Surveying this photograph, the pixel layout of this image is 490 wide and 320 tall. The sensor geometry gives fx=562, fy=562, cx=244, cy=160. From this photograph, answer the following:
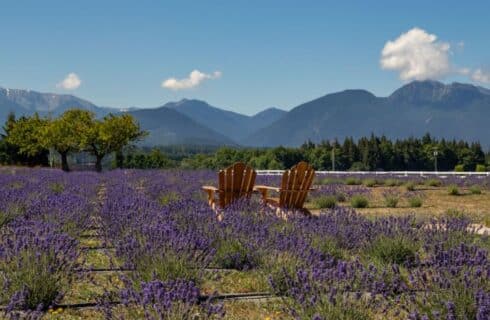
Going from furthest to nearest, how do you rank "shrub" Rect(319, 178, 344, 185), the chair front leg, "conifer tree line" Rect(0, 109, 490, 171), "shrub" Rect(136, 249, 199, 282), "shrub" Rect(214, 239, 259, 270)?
"conifer tree line" Rect(0, 109, 490, 171) < "shrub" Rect(319, 178, 344, 185) < the chair front leg < "shrub" Rect(214, 239, 259, 270) < "shrub" Rect(136, 249, 199, 282)

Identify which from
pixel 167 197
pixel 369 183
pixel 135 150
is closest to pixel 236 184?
pixel 167 197

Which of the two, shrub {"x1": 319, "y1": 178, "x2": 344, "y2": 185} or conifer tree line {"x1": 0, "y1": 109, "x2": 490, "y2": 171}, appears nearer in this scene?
shrub {"x1": 319, "y1": 178, "x2": 344, "y2": 185}

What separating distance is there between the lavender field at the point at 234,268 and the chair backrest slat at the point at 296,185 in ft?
4.88

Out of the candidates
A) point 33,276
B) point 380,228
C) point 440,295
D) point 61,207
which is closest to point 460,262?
point 440,295

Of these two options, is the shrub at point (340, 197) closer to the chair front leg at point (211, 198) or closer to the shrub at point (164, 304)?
the chair front leg at point (211, 198)

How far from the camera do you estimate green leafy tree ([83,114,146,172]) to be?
34219mm

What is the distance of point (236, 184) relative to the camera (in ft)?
26.8

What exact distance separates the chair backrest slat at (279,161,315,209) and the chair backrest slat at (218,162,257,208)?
49 cm

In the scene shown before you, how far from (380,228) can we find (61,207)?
3.38 m

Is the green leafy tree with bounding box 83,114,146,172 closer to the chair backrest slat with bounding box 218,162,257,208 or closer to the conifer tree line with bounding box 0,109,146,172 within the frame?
the conifer tree line with bounding box 0,109,146,172

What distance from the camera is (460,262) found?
3428 mm

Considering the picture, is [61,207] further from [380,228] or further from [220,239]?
Answer: [380,228]

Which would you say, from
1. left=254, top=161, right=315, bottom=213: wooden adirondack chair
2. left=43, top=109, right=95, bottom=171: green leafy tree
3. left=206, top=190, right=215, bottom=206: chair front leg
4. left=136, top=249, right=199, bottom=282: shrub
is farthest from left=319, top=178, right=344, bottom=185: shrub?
left=43, top=109, right=95, bottom=171: green leafy tree

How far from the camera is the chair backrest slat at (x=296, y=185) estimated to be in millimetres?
8015
